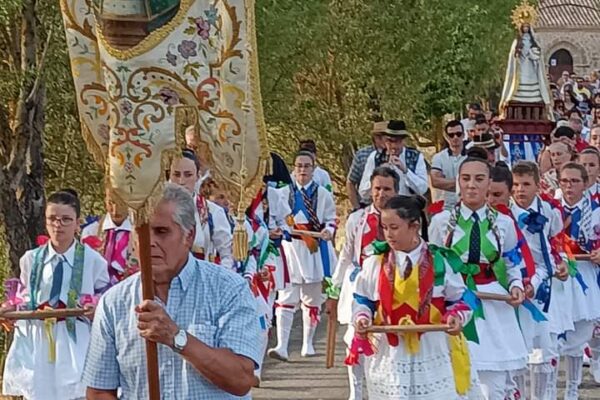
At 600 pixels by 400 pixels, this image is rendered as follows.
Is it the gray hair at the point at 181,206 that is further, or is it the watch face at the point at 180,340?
the gray hair at the point at 181,206

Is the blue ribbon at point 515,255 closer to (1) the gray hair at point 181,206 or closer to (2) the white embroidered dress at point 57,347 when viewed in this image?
(2) the white embroidered dress at point 57,347

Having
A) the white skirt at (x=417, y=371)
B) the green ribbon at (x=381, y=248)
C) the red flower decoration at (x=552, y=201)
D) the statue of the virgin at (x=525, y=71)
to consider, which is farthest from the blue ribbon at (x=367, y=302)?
the statue of the virgin at (x=525, y=71)

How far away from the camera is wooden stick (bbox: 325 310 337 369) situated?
37.9 ft

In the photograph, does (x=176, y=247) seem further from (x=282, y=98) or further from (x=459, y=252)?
(x=282, y=98)

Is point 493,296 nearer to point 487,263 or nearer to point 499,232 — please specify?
point 487,263

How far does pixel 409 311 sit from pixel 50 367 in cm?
236

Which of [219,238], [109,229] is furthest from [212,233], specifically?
[109,229]

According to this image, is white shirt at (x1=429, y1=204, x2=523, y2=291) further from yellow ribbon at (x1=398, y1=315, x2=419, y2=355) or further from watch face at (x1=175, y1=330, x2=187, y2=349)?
watch face at (x1=175, y1=330, x2=187, y2=349)

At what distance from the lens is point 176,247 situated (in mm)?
4637

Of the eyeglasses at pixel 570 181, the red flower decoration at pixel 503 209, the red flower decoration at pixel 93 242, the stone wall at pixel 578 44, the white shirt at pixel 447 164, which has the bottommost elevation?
the red flower decoration at pixel 93 242

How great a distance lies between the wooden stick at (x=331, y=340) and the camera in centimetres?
1157

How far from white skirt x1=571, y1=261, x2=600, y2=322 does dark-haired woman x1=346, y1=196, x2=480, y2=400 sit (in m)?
3.13

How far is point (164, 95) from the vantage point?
15.0ft

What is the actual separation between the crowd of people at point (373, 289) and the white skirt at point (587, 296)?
0.01 meters
